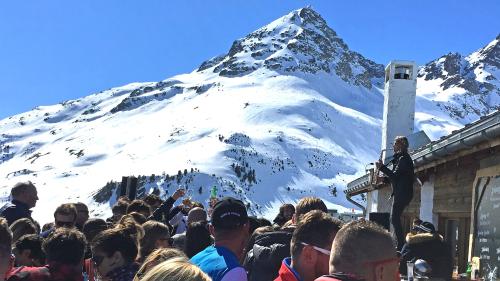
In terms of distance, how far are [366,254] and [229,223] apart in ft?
4.36

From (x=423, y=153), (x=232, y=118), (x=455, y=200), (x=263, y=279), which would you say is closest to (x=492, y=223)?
(x=455, y=200)

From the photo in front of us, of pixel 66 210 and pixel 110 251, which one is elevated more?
pixel 66 210

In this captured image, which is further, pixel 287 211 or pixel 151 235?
pixel 287 211

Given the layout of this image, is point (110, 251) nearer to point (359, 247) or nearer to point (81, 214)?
point (359, 247)

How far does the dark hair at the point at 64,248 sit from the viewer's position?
3.51 metres

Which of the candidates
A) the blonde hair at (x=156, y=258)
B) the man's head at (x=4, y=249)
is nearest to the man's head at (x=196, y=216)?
the man's head at (x=4, y=249)

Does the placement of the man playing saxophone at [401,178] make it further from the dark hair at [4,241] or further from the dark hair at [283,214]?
the dark hair at [4,241]

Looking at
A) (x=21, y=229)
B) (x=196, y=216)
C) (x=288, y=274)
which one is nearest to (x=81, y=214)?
(x=196, y=216)

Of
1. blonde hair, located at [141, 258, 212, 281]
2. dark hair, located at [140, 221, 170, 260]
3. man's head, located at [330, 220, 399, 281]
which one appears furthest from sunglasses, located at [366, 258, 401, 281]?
dark hair, located at [140, 221, 170, 260]

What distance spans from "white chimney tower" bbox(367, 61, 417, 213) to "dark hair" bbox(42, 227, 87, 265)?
12.8 meters

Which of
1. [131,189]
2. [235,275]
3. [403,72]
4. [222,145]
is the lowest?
[235,275]

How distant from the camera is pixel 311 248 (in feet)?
9.85

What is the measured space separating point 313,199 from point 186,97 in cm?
18273

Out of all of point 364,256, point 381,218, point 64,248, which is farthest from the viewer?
point 381,218
